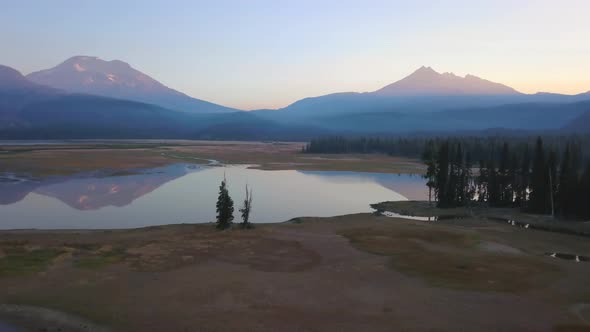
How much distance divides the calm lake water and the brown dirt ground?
9.90 metres

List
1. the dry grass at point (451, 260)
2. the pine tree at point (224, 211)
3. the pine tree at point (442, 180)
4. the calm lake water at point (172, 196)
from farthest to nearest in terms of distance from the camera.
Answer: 1. the pine tree at point (442, 180)
2. the calm lake water at point (172, 196)
3. the pine tree at point (224, 211)
4. the dry grass at point (451, 260)

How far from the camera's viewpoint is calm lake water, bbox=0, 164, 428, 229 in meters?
50.7

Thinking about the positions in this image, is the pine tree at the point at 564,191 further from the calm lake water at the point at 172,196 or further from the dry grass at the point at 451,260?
the calm lake water at the point at 172,196

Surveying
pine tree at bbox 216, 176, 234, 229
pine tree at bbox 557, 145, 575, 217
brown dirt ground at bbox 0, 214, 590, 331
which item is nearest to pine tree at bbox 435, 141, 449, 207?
pine tree at bbox 557, 145, 575, 217

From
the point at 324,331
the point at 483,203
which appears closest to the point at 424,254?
the point at 324,331

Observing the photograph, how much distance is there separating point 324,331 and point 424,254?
1667 cm

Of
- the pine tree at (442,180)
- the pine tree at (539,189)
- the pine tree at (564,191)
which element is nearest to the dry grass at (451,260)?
the pine tree at (564,191)

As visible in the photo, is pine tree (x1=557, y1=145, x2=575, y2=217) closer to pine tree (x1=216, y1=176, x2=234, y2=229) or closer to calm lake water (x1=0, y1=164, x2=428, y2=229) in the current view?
calm lake water (x1=0, y1=164, x2=428, y2=229)

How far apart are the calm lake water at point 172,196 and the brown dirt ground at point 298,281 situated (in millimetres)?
9898

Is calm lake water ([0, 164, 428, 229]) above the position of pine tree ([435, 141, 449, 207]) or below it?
below

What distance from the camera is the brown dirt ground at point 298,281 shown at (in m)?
21.8

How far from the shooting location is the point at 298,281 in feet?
91.7

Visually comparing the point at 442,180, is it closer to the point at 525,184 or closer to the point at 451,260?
the point at 525,184

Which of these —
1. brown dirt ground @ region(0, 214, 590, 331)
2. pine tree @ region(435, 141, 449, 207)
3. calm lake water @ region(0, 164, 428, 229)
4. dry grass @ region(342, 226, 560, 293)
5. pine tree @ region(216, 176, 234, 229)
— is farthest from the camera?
pine tree @ region(435, 141, 449, 207)
